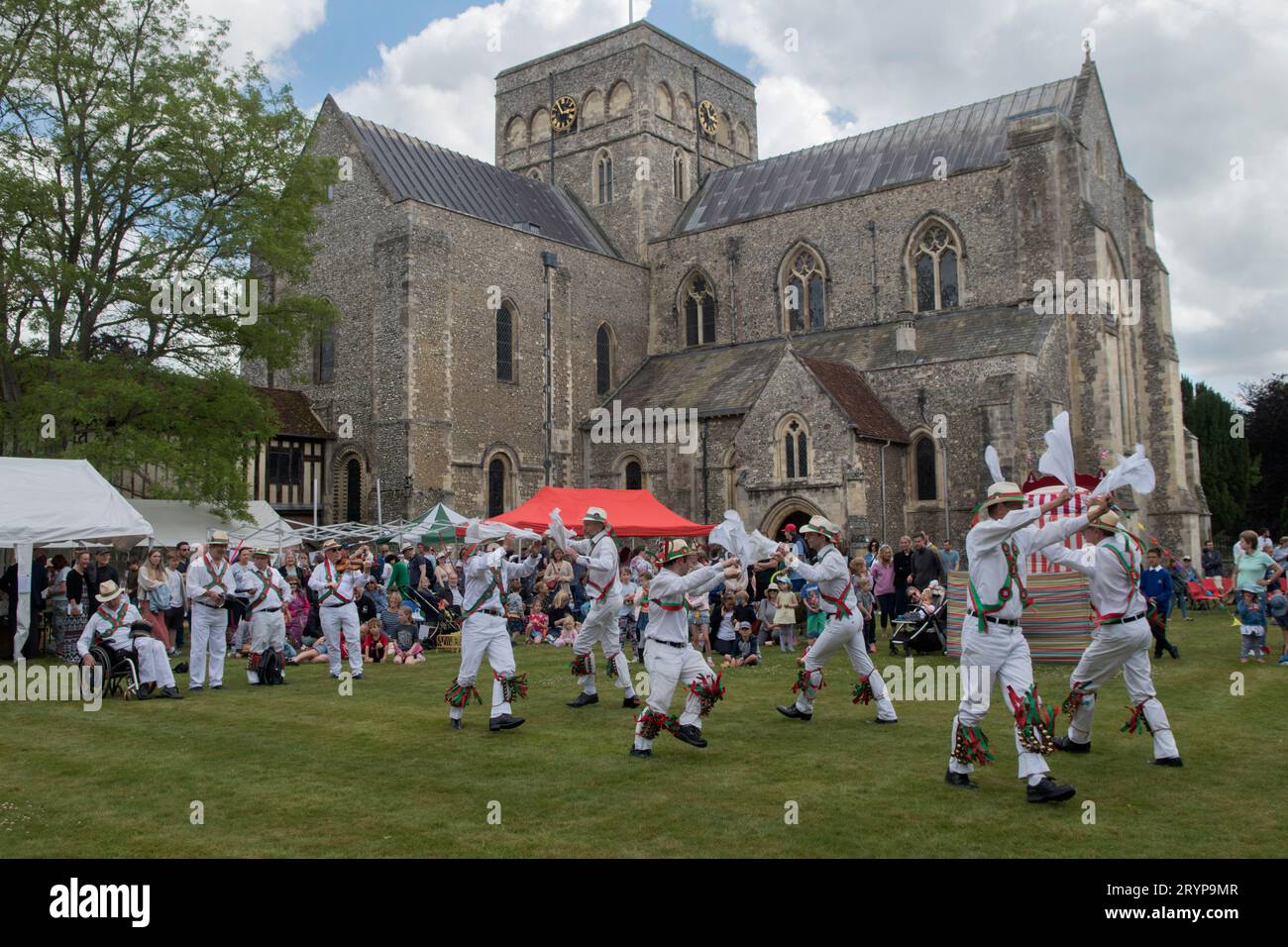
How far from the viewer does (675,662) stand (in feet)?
28.2

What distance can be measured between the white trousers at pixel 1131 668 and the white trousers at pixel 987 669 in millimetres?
980

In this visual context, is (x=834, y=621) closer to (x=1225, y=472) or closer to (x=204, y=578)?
(x=204, y=578)

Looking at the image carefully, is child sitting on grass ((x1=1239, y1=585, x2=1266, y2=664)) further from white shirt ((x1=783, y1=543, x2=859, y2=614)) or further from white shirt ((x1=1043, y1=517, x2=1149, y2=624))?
white shirt ((x1=783, y1=543, x2=859, y2=614))

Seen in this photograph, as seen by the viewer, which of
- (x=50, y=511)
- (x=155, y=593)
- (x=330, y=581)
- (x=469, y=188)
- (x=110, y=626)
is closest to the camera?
(x=110, y=626)

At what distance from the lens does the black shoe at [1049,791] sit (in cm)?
664

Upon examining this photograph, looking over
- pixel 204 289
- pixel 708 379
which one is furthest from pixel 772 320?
pixel 204 289

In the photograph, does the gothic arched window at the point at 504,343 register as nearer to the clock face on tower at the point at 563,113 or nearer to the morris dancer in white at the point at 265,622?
the clock face on tower at the point at 563,113

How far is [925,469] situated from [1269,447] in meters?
26.5

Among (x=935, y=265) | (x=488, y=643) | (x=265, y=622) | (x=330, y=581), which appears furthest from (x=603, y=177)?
(x=488, y=643)

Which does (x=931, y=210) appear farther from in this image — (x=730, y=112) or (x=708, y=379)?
(x=730, y=112)

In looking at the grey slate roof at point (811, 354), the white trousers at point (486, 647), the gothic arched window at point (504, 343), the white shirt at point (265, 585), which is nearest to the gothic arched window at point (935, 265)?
the grey slate roof at point (811, 354)

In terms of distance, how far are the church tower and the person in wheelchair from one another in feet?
95.1

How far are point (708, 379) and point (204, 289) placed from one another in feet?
57.1
